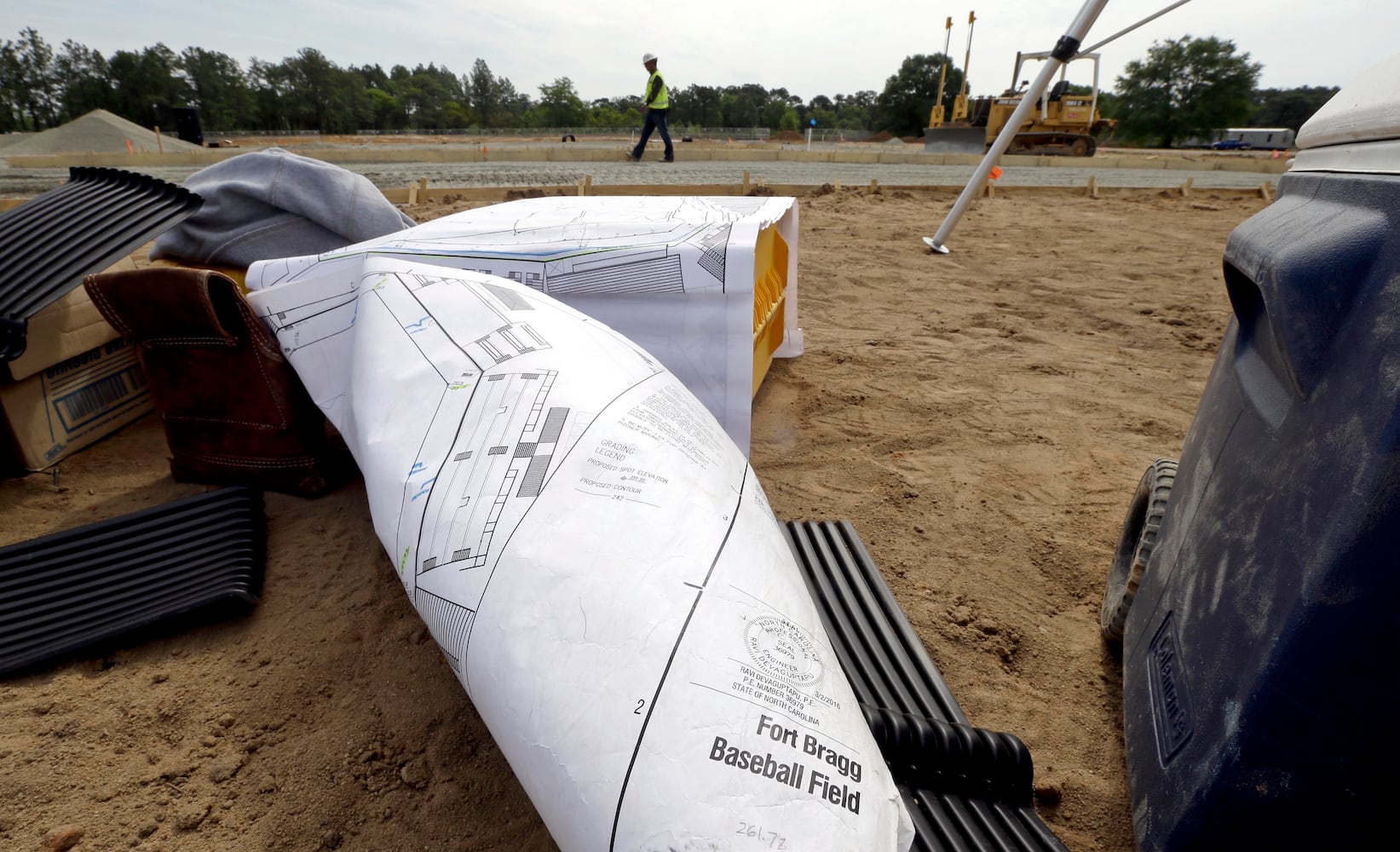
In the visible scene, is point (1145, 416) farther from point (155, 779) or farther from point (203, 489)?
point (203, 489)

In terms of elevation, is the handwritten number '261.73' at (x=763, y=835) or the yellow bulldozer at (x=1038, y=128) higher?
the yellow bulldozer at (x=1038, y=128)

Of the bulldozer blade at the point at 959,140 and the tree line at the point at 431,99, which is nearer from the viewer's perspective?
the bulldozer blade at the point at 959,140

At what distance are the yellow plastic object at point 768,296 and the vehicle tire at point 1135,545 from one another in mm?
1286

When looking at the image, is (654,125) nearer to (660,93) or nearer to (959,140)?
(660,93)

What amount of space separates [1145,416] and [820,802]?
9.72ft

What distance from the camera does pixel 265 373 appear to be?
79.4 inches

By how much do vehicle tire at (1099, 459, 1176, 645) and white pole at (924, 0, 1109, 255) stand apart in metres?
3.72

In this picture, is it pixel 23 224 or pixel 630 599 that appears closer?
pixel 630 599

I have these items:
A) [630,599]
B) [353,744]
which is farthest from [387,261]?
[630,599]

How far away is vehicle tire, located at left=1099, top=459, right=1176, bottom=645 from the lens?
1508mm

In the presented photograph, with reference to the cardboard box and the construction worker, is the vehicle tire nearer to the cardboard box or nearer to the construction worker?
the cardboard box

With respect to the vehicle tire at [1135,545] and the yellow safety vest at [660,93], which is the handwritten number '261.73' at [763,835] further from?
the yellow safety vest at [660,93]

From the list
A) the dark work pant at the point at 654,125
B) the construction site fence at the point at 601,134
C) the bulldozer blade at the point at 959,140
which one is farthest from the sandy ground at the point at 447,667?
the construction site fence at the point at 601,134

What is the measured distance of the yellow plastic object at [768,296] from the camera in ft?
8.74
